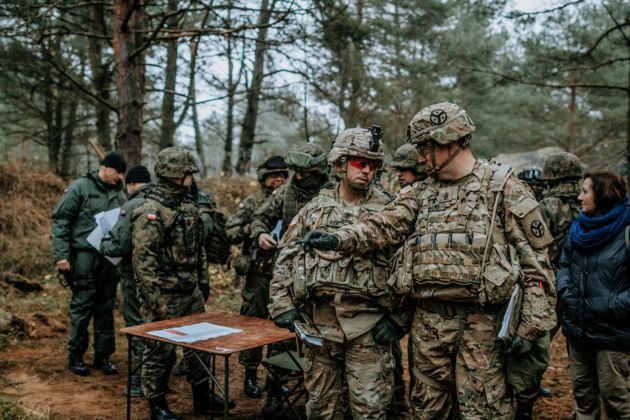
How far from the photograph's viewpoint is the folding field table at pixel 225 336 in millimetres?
3837

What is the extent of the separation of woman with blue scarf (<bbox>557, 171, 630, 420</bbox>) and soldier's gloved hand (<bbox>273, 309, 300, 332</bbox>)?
2187mm

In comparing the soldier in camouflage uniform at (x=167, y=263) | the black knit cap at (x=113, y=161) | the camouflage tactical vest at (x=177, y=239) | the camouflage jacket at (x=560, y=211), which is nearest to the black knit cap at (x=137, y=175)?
the black knit cap at (x=113, y=161)

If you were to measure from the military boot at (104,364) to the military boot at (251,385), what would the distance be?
1.69 m

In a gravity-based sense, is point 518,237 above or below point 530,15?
below

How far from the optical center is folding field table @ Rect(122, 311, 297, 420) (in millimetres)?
3837

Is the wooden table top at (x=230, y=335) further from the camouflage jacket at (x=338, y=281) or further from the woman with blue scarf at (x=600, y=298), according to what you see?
the woman with blue scarf at (x=600, y=298)

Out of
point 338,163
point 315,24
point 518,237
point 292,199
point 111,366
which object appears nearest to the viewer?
point 518,237

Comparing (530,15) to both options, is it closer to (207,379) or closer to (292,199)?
(292,199)

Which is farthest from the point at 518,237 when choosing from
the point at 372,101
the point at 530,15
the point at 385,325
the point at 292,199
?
the point at 372,101

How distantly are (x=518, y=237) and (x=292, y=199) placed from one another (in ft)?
9.33

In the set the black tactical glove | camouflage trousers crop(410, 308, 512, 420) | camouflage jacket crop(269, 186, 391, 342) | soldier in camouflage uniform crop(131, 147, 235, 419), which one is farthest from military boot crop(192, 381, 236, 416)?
camouflage trousers crop(410, 308, 512, 420)

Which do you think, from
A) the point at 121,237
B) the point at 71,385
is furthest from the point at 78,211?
the point at 71,385

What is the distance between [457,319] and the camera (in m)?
3.06

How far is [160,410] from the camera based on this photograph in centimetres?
481
